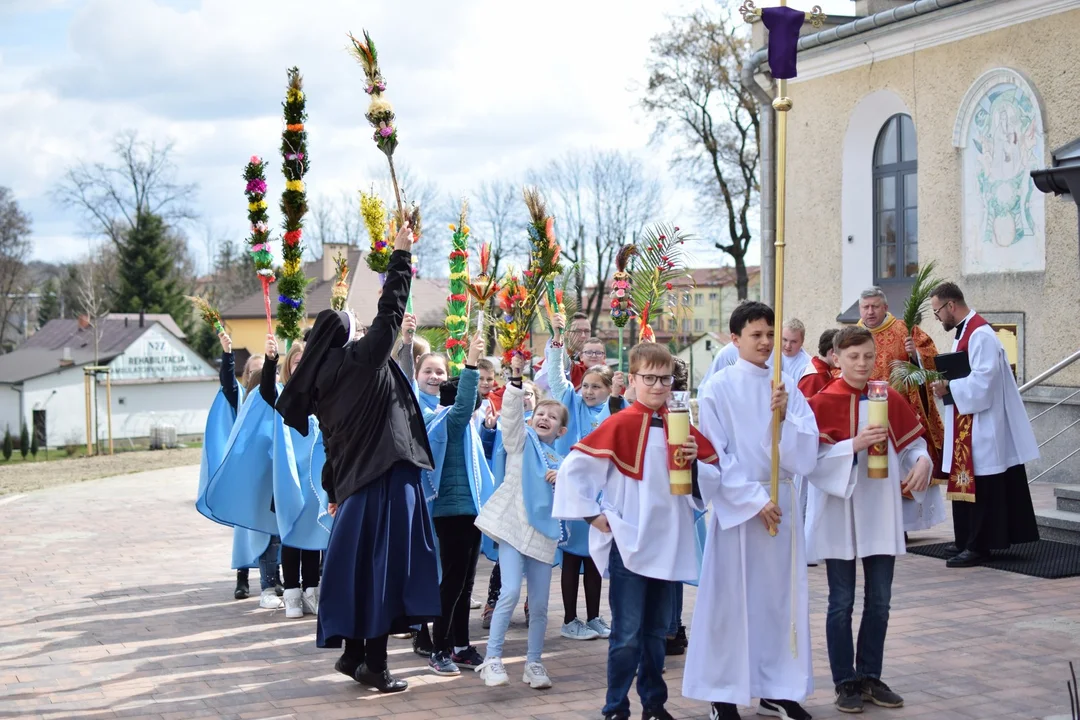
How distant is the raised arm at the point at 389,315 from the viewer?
19.3 ft

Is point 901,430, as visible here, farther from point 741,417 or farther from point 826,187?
point 826,187

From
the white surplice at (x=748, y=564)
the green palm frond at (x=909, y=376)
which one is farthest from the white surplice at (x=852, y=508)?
the green palm frond at (x=909, y=376)

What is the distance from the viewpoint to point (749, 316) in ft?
17.5

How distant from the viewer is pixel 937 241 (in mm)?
15219

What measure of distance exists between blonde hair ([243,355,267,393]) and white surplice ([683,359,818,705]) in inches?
177

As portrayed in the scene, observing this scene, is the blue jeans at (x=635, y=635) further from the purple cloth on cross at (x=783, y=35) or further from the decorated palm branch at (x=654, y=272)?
the decorated palm branch at (x=654, y=272)

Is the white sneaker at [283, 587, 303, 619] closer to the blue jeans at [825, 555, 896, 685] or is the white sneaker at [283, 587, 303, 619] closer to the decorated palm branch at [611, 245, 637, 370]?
the decorated palm branch at [611, 245, 637, 370]

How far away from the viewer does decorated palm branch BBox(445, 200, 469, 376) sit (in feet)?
27.6

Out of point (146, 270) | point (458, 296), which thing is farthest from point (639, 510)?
point (146, 270)

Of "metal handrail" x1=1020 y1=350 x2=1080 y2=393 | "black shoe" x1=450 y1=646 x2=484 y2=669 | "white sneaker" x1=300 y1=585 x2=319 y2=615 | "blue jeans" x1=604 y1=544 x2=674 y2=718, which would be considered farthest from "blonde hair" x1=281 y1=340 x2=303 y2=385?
"metal handrail" x1=1020 y1=350 x2=1080 y2=393

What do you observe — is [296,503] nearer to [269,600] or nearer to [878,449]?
[269,600]

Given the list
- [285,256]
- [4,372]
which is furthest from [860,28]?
[4,372]

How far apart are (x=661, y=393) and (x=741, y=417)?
1.33ft

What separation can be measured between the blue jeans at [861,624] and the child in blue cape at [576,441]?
1.75 meters
